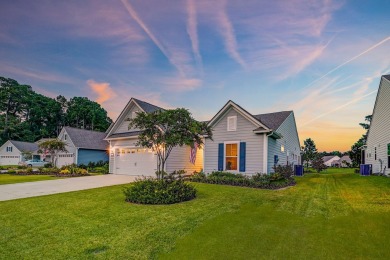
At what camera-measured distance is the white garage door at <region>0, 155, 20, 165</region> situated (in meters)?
42.5

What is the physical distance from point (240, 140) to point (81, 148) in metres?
20.6

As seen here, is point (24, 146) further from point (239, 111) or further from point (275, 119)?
point (275, 119)

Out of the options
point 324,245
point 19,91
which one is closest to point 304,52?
point 324,245

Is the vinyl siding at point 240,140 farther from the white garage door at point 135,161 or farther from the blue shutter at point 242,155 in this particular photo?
the white garage door at point 135,161

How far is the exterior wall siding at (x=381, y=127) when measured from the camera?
1478 centimetres

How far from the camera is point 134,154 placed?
731 inches

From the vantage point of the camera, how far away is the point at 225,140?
1442 cm

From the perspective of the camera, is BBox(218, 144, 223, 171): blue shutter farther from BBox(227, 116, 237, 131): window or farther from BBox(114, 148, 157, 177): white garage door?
BBox(114, 148, 157, 177): white garage door

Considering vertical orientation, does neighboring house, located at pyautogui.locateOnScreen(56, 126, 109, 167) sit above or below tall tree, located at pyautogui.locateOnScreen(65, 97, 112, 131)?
below

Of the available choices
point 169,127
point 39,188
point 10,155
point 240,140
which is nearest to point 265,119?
point 240,140

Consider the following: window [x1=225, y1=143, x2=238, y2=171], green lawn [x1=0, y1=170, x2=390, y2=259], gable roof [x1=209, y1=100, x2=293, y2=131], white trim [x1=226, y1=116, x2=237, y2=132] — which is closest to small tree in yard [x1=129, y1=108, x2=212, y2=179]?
green lawn [x1=0, y1=170, x2=390, y2=259]

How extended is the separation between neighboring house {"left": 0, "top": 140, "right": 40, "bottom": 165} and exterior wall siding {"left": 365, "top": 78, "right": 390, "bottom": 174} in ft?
165

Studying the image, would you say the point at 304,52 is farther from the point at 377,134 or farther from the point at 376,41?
the point at 377,134

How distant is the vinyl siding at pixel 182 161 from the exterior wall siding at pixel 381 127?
1335 centimetres
